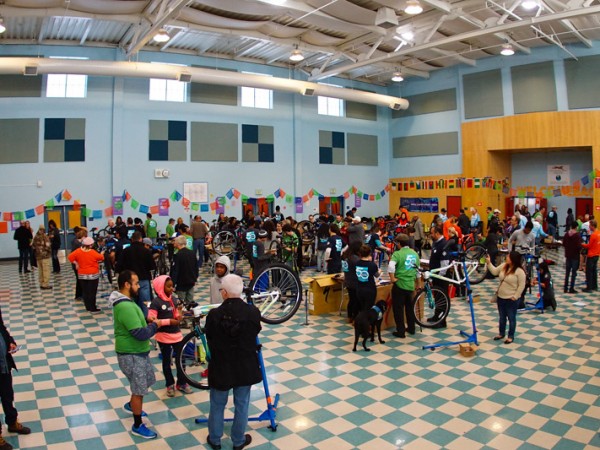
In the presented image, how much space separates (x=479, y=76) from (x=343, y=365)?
16.4 m

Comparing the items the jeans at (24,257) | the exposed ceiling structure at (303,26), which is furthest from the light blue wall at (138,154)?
the jeans at (24,257)

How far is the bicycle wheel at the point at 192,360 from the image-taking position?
4938 mm

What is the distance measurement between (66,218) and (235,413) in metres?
13.5

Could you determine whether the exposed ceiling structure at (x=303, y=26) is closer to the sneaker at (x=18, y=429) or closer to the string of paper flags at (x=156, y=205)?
the string of paper flags at (x=156, y=205)

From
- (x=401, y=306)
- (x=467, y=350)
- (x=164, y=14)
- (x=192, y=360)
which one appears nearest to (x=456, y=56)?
(x=164, y=14)

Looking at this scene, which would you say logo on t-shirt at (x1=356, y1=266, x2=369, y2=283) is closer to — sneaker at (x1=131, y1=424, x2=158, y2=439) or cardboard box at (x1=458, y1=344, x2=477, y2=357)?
cardboard box at (x1=458, y1=344, x2=477, y2=357)

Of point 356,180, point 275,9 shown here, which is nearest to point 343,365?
point 275,9

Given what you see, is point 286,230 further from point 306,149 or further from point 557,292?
point 306,149

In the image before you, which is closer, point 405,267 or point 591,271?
point 405,267

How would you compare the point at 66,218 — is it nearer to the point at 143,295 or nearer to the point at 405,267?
the point at 143,295

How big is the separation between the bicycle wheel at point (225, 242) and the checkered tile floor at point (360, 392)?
5.28 meters

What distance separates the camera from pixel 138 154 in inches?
632

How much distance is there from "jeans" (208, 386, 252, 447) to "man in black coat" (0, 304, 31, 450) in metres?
1.71

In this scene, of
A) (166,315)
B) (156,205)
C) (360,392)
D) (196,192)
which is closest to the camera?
(166,315)
